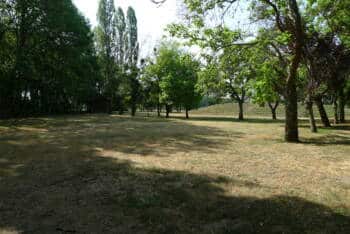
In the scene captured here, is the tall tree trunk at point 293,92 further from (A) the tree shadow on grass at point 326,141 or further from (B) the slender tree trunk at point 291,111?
(A) the tree shadow on grass at point 326,141

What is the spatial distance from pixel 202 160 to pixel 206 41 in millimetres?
6141

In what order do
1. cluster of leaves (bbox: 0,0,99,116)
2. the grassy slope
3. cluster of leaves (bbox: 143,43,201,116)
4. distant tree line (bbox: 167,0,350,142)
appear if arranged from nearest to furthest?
distant tree line (bbox: 167,0,350,142), cluster of leaves (bbox: 0,0,99,116), cluster of leaves (bbox: 143,43,201,116), the grassy slope

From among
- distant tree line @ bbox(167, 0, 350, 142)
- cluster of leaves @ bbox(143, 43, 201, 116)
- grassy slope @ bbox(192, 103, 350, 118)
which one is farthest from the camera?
grassy slope @ bbox(192, 103, 350, 118)

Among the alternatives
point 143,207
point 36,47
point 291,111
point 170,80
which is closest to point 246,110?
point 170,80

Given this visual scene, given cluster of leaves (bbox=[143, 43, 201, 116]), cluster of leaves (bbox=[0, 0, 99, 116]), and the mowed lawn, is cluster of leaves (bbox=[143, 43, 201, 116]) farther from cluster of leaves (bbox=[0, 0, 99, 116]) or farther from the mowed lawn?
the mowed lawn

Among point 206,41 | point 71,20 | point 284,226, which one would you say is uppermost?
point 71,20

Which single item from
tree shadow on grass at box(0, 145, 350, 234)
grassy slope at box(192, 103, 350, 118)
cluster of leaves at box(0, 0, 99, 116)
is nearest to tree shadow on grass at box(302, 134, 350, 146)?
tree shadow on grass at box(0, 145, 350, 234)

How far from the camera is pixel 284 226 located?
428cm

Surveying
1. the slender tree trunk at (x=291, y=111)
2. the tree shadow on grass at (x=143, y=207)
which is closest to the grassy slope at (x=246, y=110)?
the slender tree trunk at (x=291, y=111)

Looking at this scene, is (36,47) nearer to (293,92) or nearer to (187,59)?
(187,59)

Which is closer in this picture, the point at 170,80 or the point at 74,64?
the point at 74,64

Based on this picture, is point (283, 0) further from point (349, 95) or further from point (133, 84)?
point (133, 84)

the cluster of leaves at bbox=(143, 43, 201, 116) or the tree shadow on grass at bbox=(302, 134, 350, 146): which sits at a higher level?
the cluster of leaves at bbox=(143, 43, 201, 116)

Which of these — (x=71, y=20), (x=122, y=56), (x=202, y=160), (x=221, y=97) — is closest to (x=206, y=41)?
(x=202, y=160)
